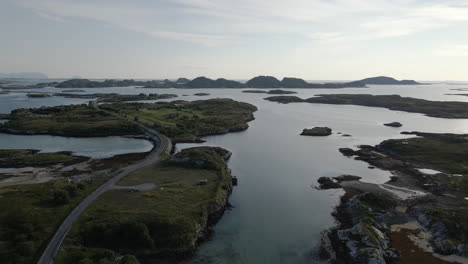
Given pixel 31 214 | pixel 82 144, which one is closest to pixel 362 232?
pixel 31 214

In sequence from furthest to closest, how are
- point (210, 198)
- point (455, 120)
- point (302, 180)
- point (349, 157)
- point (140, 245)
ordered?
point (455, 120) → point (349, 157) → point (302, 180) → point (210, 198) → point (140, 245)

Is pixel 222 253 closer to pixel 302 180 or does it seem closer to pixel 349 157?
pixel 302 180

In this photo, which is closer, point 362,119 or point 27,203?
point 27,203

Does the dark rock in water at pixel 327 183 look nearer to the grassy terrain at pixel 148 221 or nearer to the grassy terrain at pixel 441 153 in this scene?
the grassy terrain at pixel 148 221

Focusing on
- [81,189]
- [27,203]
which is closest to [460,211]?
[81,189]

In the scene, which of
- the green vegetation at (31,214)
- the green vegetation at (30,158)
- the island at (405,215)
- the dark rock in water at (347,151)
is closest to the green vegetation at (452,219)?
the island at (405,215)

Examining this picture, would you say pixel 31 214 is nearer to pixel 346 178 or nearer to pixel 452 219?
pixel 346 178

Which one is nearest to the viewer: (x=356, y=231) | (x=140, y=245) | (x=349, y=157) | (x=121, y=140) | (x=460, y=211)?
A: (x=140, y=245)
